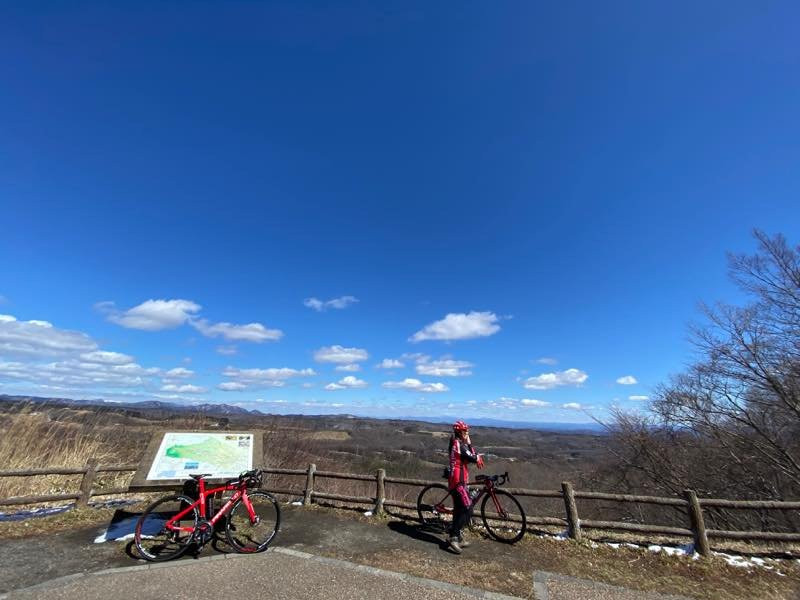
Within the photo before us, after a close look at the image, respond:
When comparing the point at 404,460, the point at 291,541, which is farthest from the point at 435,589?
the point at 404,460

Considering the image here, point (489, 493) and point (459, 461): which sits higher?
point (459, 461)

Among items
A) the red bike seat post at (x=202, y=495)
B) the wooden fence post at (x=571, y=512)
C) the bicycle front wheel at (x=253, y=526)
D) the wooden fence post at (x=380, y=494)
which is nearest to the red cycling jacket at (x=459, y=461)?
the wooden fence post at (x=571, y=512)

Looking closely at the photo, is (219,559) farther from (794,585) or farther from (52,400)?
(52,400)

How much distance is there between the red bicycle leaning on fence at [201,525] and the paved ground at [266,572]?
0.77 feet

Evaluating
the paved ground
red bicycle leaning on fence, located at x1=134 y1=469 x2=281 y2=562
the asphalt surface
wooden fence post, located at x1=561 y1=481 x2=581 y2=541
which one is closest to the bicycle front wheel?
red bicycle leaning on fence, located at x1=134 y1=469 x2=281 y2=562

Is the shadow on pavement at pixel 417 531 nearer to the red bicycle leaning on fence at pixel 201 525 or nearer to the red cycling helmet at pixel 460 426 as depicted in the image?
the red cycling helmet at pixel 460 426

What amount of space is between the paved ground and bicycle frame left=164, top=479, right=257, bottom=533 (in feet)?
1.60

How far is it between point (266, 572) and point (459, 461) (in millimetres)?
3257

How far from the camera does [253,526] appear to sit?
7.01 meters

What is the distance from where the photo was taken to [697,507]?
6594 millimetres

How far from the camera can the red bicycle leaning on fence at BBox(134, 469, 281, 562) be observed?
18.6 ft

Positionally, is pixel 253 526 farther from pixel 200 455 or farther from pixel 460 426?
pixel 460 426

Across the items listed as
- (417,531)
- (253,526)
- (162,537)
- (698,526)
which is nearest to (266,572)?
(253,526)

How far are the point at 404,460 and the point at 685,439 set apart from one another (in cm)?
2850
